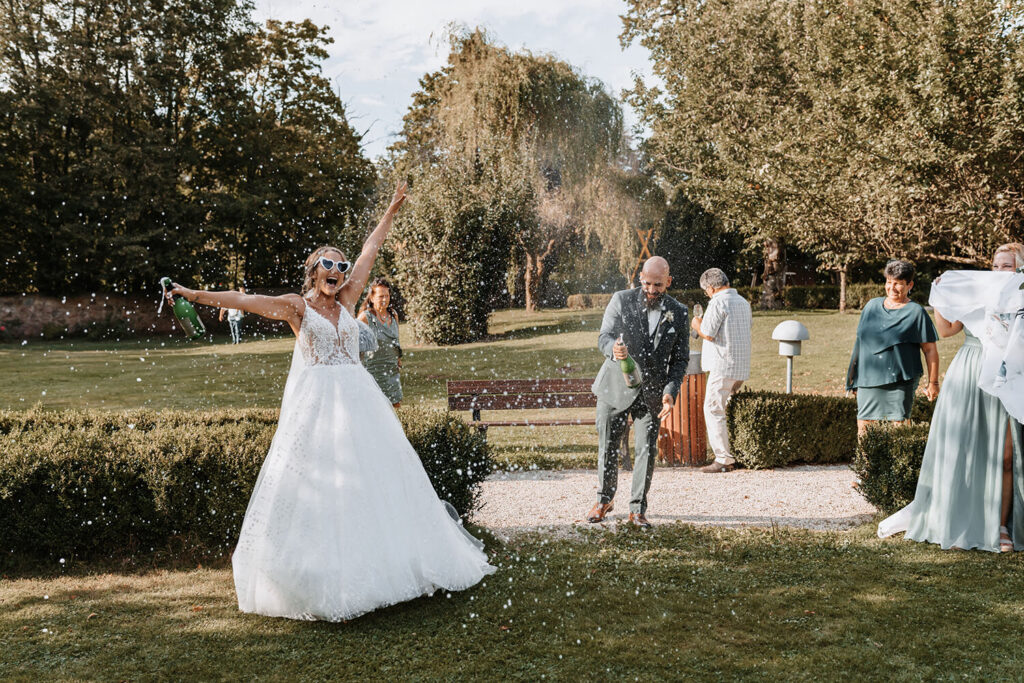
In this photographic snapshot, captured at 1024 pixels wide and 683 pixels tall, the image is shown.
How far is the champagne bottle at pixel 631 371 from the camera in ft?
18.1

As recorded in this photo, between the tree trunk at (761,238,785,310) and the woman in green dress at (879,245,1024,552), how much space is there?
25232 millimetres

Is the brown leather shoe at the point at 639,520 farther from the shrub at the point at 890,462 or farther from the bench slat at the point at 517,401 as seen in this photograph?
the bench slat at the point at 517,401

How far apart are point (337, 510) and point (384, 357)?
3611 mm

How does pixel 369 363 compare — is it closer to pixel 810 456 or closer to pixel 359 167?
pixel 810 456

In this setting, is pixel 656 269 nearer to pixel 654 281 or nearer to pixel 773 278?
pixel 654 281

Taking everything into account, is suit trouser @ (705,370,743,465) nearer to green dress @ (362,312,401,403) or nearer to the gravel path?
the gravel path

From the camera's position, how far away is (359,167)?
31.0m

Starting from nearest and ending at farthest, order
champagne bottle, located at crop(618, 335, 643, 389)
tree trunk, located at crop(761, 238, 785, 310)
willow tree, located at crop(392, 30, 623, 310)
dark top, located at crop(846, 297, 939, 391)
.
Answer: champagne bottle, located at crop(618, 335, 643, 389)
dark top, located at crop(846, 297, 939, 391)
willow tree, located at crop(392, 30, 623, 310)
tree trunk, located at crop(761, 238, 785, 310)

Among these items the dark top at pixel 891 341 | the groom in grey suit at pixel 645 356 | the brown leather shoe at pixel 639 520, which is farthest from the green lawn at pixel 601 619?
the dark top at pixel 891 341

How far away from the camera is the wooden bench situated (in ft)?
30.8

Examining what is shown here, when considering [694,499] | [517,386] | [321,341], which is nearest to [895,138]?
[517,386]

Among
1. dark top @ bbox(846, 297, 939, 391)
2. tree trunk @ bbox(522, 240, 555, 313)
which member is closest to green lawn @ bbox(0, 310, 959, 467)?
tree trunk @ bbox(522, 240, 555, 313)

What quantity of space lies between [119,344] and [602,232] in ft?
52.2

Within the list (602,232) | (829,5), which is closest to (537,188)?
(602,232)
